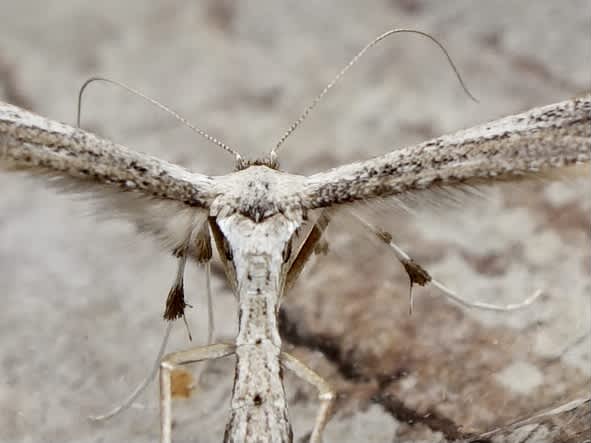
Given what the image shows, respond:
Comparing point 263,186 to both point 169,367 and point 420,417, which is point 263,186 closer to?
point 169,367

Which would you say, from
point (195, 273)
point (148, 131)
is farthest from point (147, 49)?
point (195, 273)

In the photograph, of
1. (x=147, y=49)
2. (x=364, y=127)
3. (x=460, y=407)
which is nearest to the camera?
(x=460, y=407)

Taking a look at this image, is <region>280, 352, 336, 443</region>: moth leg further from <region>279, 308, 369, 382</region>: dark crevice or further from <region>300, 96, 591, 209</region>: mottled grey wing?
<region>279, 308, 369, 382</region>: dark crevice

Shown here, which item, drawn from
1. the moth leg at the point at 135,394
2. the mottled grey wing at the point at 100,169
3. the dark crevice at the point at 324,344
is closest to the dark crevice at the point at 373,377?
the dark crevice at the point at 324,344

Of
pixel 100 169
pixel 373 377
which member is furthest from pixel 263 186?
pixel 373 377

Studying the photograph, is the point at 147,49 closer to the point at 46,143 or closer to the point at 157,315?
the point at 157,315
